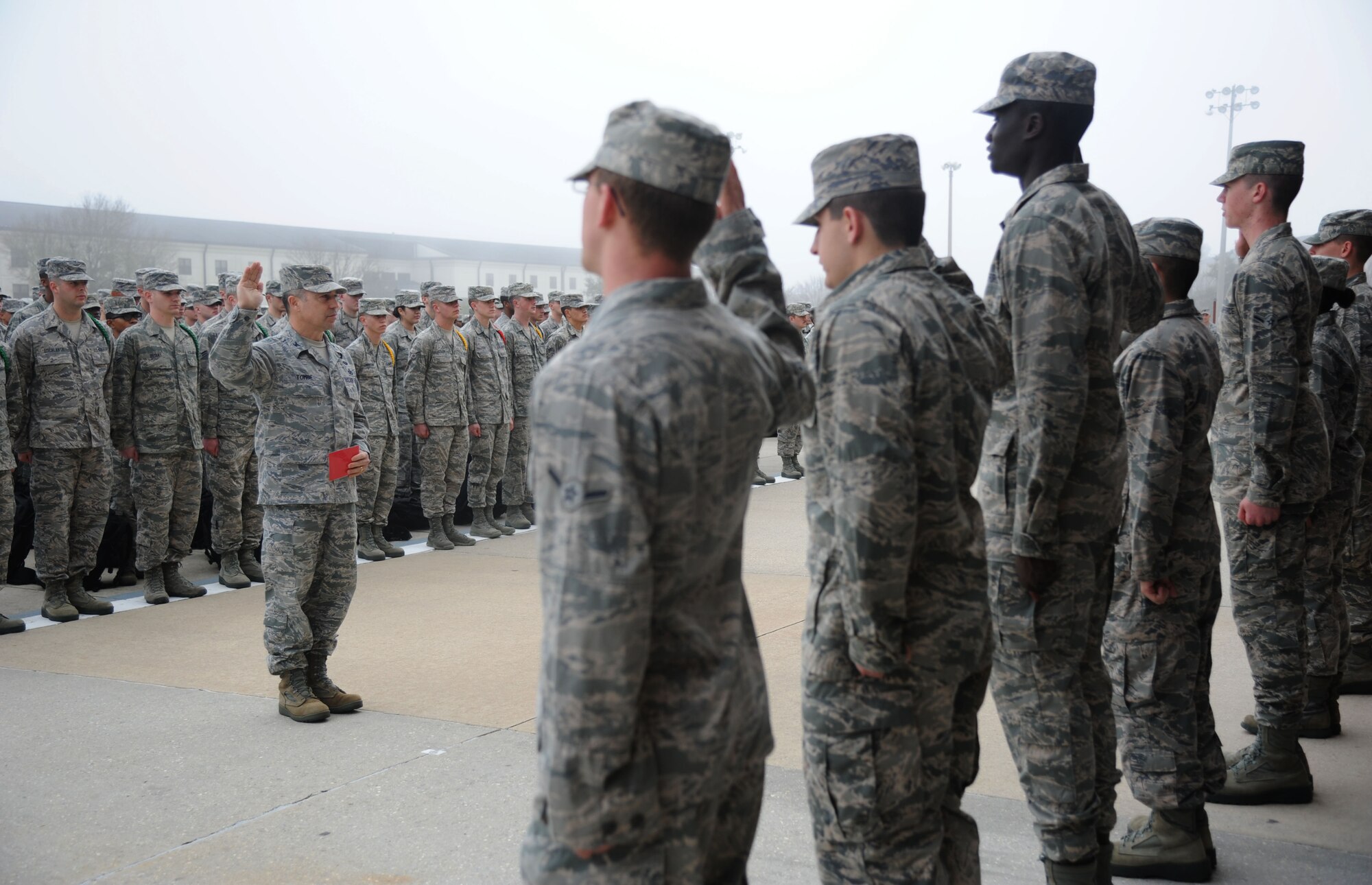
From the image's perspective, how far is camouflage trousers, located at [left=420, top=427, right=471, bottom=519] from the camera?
9852 mm

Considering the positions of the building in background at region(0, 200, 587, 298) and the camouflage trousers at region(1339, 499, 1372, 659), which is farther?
the building in background at region(0, 200, 587, 298)

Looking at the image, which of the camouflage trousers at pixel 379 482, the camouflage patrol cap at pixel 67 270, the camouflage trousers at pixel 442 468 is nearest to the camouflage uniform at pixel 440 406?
the camouflage trousers at pixel 442 468

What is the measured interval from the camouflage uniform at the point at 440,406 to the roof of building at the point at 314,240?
35997 millimetres

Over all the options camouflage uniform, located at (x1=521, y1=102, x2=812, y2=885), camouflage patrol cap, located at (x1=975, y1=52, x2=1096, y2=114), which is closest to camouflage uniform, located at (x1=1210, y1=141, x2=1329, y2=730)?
camouflage patrol cap, located at (x1=975, y1=52, x2=1096, y2=114)

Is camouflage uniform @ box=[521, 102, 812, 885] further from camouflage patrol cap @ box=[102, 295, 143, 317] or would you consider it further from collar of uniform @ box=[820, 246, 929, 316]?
camouflage patrol cap @ box=[102, 295, 143, 317]

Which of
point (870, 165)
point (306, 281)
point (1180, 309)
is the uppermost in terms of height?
point (870, 165)

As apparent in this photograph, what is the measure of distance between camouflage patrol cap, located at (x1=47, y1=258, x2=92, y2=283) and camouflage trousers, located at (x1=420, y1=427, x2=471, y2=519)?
327 cm

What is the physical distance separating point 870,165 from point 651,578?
4.60ft

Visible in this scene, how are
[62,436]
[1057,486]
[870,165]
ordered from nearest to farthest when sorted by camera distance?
[870,165], [1057,486], [62,436]

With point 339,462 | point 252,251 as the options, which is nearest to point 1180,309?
point 339,462

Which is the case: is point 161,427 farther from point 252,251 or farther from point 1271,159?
point 252,251

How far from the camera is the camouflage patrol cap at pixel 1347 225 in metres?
5.44

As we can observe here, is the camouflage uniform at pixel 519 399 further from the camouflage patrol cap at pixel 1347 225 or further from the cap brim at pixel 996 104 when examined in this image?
the cap brim at pixel 996 104

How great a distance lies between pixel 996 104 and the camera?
322 cm
